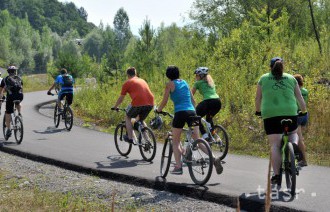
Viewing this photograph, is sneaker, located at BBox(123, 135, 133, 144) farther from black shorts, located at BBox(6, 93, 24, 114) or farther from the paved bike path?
black shorts, located at BBox(6, 93, 24, 114)

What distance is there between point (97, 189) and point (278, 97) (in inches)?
135

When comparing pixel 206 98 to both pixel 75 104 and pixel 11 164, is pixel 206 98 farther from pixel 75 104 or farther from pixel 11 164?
pixel 75 104

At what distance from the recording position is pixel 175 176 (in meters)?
8.65

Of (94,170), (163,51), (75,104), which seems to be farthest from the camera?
(75,104)

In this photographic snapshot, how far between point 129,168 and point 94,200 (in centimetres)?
219

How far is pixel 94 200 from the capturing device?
7.39m

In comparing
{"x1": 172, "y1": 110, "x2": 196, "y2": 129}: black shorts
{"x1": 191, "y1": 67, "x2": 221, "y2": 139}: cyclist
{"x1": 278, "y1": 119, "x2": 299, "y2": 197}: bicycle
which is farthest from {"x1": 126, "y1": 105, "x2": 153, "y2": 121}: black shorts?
{"x1": 278, "y1": 119, "x2": 299, "y2": 197}: bicycle

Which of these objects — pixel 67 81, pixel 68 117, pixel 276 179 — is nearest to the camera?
pixel 276 179

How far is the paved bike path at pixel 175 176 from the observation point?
22.4ft

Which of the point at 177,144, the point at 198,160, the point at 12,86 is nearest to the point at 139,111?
the point at 177,144

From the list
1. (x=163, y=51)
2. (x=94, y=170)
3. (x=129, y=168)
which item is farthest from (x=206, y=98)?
(x=163, y=51)

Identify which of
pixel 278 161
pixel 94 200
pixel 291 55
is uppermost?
pixel 291 55

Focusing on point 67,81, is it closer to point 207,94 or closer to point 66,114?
point 66,114

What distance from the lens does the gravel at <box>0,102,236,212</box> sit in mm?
6906
